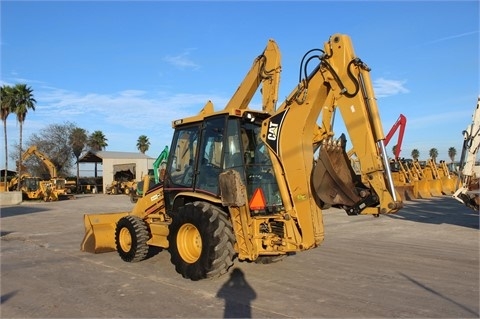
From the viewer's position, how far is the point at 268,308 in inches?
230

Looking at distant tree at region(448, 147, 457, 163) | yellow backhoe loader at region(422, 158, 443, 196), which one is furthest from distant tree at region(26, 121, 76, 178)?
distant tree at region(448, 147, 457, 163)

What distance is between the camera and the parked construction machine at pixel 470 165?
1403 cm

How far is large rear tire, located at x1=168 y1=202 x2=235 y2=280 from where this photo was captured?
6.93 metres

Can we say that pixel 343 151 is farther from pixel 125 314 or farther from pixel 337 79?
pixel 125 314

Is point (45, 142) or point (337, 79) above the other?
point (45, 142)

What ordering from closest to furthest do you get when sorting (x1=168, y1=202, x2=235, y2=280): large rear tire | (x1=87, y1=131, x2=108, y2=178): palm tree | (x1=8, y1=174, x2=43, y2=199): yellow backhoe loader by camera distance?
(x1=168, y1=202, x2=235, y2=280): large rear tire < (x1=8, y1=174, x2=43, y2=199): yellow backhoe loader < (x1=87, y1=131, x2=108, y2=178): palm tree

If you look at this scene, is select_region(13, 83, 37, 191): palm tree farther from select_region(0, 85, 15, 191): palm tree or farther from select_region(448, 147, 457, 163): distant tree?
select_region(448, 147, 457, 163): distant tree

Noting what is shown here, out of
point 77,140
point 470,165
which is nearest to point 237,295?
point 470,165

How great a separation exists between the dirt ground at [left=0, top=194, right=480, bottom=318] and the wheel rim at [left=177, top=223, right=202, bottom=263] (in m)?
0.43

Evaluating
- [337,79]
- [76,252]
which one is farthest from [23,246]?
[337,79]

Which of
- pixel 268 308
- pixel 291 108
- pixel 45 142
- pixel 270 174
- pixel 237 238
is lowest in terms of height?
pixel 268 308

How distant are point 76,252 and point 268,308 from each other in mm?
6337

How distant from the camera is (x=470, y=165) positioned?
46.2 ft

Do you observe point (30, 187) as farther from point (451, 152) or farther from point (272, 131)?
point (451, 152)
